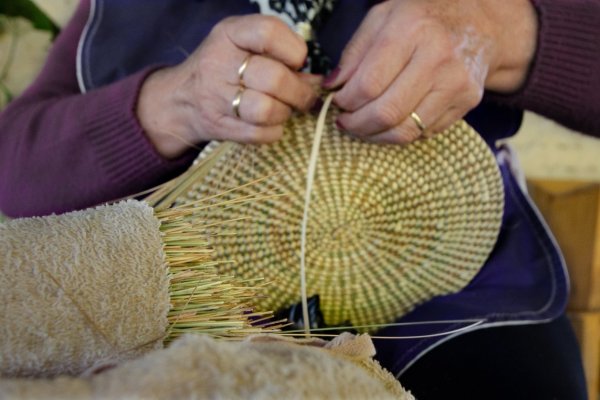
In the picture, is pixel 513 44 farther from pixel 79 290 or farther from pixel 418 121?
pixel 79 290

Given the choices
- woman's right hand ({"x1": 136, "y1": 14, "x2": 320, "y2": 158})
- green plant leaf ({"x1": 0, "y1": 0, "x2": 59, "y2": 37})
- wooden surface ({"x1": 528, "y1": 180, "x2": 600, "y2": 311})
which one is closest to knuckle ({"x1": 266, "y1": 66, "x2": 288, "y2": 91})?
woman's right hand ({"x1": 136, "y1": 14, "x2": 320, "y2": 158})

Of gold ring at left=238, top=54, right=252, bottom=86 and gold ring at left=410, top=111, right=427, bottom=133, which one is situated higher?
gold ring at left=238, top=54, right=252, bottom=86

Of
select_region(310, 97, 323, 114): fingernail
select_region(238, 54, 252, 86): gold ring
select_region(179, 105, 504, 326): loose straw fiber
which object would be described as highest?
select_region(238, 54, 252, 86): gold ring

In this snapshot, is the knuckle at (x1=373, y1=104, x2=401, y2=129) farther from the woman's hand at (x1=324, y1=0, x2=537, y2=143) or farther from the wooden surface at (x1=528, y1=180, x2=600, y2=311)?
the wooden surface at (x1=528, y1=180, x2=600, y2=311)

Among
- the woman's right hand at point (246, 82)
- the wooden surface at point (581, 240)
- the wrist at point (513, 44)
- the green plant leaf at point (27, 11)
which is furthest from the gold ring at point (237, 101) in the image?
the green plant leaf at point (27, 11)

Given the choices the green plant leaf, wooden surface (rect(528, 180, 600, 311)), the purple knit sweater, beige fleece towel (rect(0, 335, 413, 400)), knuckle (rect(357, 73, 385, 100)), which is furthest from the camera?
the green plant leaf

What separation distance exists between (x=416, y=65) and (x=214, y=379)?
15.3 inches

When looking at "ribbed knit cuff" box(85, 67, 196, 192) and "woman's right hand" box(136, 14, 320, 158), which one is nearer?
"woman's right hand" box(136, 14, 320, 158)

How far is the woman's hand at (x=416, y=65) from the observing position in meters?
0.55

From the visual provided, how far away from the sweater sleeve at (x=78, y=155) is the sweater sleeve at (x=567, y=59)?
0.43 metres

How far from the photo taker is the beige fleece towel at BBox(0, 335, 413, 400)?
0.27 m

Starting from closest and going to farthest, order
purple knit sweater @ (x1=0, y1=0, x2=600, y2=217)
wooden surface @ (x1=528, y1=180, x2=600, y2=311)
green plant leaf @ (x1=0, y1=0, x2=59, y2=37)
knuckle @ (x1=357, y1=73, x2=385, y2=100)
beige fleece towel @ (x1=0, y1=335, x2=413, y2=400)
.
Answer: beige fleece towel @ (x1=0, y1=335, x2=413, y2=400) < knuckle @ (x1=357, y1=73, x2=385, y2=100) < purple knit sweater @ (x1=0, y1=0, x2=600, y2=217) < wooden surface @ (x1=528, y1=180, x2=600, y2=311) < green plant leaf @ (x1=0, y1=0, x2=59, y2=37)

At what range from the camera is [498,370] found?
2.16 ft

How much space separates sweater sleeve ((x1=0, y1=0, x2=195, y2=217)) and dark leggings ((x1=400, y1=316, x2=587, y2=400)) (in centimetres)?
38
